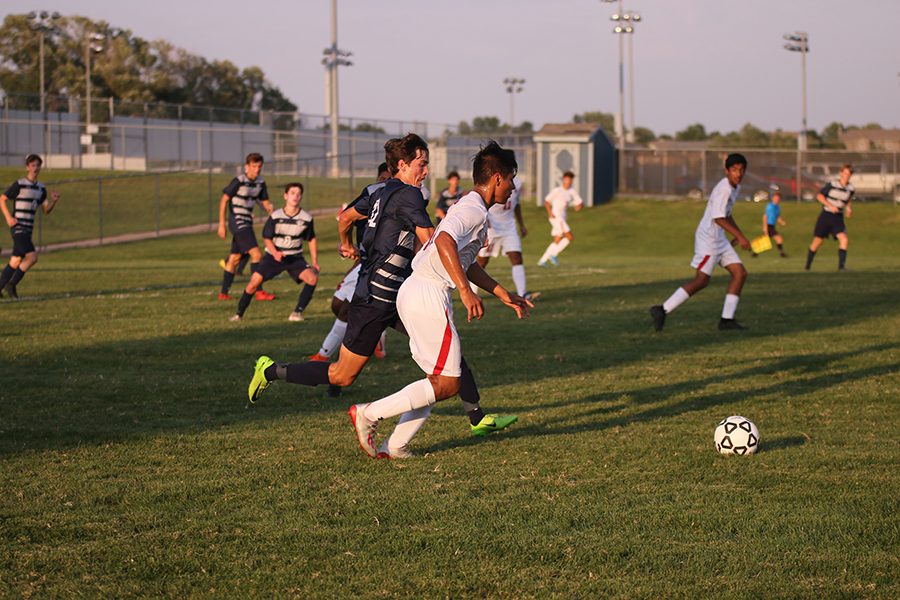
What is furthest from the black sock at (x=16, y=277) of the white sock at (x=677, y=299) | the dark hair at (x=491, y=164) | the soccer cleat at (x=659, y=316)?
the dark hair at (x=491, y=164)

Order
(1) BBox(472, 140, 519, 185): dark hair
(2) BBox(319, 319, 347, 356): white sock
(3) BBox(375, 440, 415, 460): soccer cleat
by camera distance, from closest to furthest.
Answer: (1) BBox(472, 140, 519, 185): dark hair
(3) BBox(375, 440, 415, 460): soccer cleat
(2) BBox(319, 319, 347, 356): white sock

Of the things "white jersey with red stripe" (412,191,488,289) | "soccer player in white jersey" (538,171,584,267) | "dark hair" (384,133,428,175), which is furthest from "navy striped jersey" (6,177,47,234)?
"white jersey with red stripe" (412,191,488,289)

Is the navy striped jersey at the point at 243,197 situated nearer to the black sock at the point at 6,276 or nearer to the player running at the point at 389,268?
the black sock at the point at 6,276

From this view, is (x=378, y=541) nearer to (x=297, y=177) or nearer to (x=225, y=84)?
(x=297, y=177)

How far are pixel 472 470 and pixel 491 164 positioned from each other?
1860 millimetres

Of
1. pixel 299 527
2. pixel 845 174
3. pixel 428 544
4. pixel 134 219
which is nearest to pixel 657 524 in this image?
pixel 428 544

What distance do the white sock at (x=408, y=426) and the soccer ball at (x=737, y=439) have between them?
1924 millimetres

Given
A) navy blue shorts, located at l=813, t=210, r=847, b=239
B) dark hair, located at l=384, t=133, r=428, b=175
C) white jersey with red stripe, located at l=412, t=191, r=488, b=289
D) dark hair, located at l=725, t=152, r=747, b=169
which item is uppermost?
dark hair, located at l=725, t=152, r=747, b=169

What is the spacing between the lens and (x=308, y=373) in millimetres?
7555

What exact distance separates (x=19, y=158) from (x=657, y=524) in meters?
50.1

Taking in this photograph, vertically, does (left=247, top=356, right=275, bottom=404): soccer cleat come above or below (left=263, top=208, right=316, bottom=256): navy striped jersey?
below

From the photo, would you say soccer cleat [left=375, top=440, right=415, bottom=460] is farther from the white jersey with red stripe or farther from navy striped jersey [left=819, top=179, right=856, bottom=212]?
navy striped jersey [left=819, top=179, right=856, bottom=212]

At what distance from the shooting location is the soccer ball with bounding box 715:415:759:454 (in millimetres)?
7070

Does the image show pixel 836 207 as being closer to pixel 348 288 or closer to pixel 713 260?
pixel 713 260
